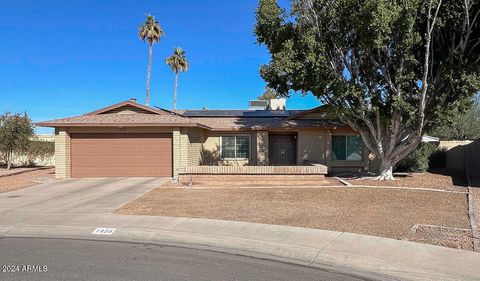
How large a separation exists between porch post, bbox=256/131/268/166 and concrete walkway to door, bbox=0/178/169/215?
6116 mm

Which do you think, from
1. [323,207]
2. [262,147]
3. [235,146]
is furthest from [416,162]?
[323,207]

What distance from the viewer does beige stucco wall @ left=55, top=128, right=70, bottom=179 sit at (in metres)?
21.0

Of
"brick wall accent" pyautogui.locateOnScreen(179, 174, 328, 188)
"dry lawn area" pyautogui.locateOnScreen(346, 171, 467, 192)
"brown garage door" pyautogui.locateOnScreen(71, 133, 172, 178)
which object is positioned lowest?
"dry lawn area" pyautogui.locateOnScreen(346, 171, 467, 192)

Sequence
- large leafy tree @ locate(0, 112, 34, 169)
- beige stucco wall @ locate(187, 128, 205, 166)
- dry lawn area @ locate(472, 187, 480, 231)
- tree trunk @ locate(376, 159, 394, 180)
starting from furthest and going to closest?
large leafy tree @ locate(0, 112, 34, 169)
beige stucco wall @ locate(187, 128, 205, 166)
tree trunk @ locate(376, 159, 394, 180)
dry lawn area @ locate(472, 187, 480, 231)

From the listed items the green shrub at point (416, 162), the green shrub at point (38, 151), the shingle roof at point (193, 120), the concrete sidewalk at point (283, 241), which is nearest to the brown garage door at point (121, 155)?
the shingle roof at point (193, 120)

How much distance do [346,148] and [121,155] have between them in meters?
11.7

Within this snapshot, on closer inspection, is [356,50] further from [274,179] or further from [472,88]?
[274,179]

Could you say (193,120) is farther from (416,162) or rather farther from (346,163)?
(416,162)

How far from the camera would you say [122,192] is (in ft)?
51.6

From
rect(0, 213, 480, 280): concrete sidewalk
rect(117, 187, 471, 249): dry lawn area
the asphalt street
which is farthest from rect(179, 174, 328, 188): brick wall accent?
the asphalt street

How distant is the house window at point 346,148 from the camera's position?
2372 cm

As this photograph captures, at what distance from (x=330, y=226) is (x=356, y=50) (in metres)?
10.1

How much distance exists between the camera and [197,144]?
76.7ft

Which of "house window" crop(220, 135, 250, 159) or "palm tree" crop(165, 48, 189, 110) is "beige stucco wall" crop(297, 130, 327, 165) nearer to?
"house window" crop(220, 135, 250, 159)
